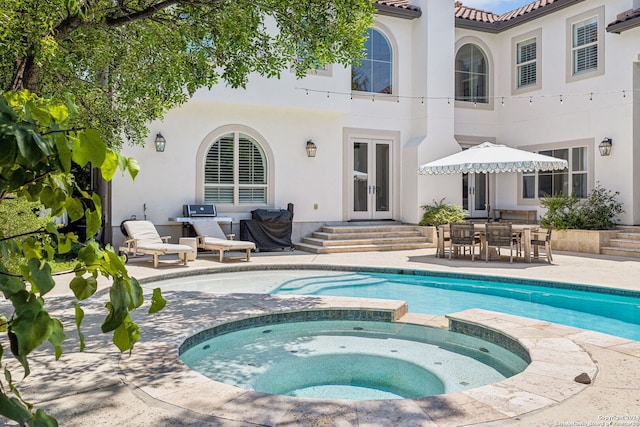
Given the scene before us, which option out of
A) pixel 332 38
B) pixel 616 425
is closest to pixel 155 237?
pixel 332 38

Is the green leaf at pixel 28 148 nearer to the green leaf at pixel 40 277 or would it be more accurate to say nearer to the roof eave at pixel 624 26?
the green leaf at pixel 40 277

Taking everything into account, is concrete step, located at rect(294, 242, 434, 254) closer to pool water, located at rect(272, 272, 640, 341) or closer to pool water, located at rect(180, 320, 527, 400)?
pool water, located at rect(272, 272, 640, 341)

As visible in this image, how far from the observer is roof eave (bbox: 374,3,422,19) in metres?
15.7

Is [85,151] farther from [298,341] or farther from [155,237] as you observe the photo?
[155,237]

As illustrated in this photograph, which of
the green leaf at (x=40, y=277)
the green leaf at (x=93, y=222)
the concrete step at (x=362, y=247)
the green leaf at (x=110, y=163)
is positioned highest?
the green leaf at (x=110, y=163)

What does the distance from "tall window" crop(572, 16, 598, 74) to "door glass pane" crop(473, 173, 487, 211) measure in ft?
14.5

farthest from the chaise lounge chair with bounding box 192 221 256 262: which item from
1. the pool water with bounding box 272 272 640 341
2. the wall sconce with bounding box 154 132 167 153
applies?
the wall sconce with bounding box 154 132 167 153

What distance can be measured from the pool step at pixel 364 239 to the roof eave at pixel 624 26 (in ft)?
24.1

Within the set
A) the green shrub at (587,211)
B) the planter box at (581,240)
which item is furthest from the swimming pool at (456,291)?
the green shrub at (587,211)

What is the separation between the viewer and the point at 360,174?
1641 centimetres

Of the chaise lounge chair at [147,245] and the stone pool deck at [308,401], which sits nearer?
the stone pool deck at [308,401]

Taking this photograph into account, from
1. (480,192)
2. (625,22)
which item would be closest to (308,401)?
(625,22)

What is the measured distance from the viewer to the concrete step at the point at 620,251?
491 inches

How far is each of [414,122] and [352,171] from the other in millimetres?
2611
